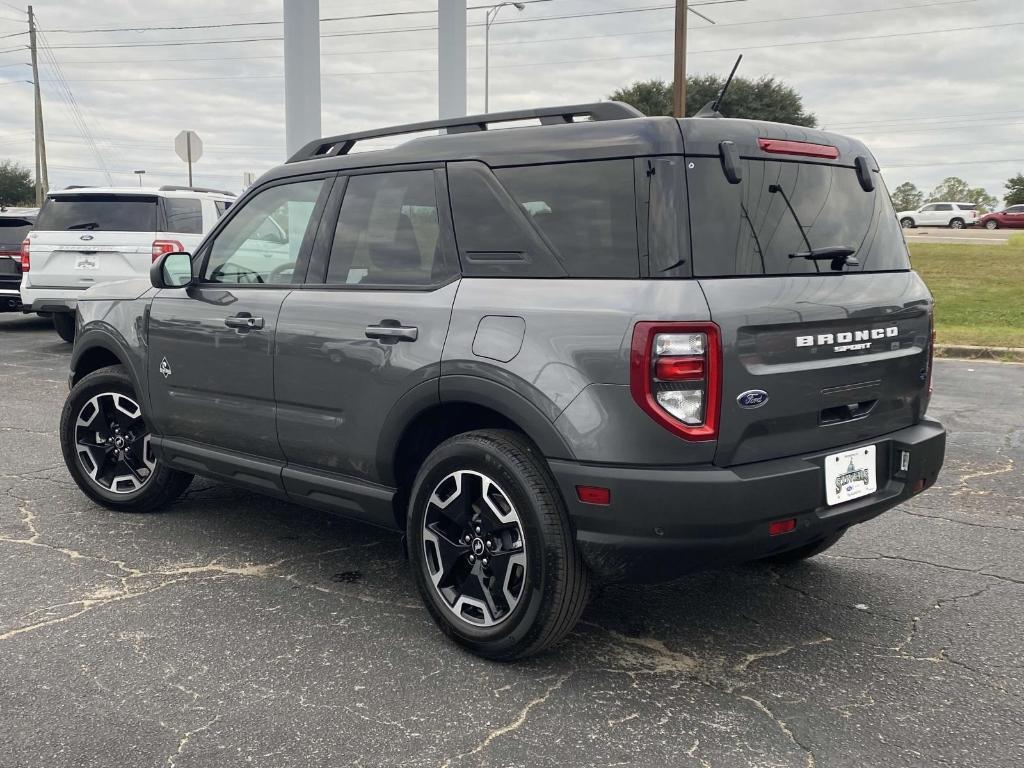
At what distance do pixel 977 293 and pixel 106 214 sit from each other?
1394 cm

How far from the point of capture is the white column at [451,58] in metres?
12.1

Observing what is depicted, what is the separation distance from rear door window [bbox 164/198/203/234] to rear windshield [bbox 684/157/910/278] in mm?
8754

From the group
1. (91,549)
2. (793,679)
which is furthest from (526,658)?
(91,549)

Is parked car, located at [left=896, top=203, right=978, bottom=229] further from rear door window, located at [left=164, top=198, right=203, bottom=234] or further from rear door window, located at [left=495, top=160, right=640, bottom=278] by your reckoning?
rear door window, located at [left=495, top=160, right=640, bottom=278]

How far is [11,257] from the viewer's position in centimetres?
1326

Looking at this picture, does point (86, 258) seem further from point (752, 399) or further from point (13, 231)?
point (752, 399)

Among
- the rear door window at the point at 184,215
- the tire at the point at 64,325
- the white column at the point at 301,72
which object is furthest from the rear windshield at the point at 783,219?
the tire at the point at 64,325

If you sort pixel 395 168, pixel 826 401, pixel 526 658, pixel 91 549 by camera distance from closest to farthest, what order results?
pixel 826 401 → pixel 526 658 → pixel 395 168 → pixel 91 549

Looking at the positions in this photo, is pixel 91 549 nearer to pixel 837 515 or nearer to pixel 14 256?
pixel 837 515

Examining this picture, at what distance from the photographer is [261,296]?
414 cm

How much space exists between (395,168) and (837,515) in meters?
2.11

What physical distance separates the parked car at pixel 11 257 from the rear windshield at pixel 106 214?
293 cm

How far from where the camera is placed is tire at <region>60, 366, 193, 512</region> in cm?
494

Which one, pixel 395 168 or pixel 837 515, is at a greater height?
pixel 395 168
